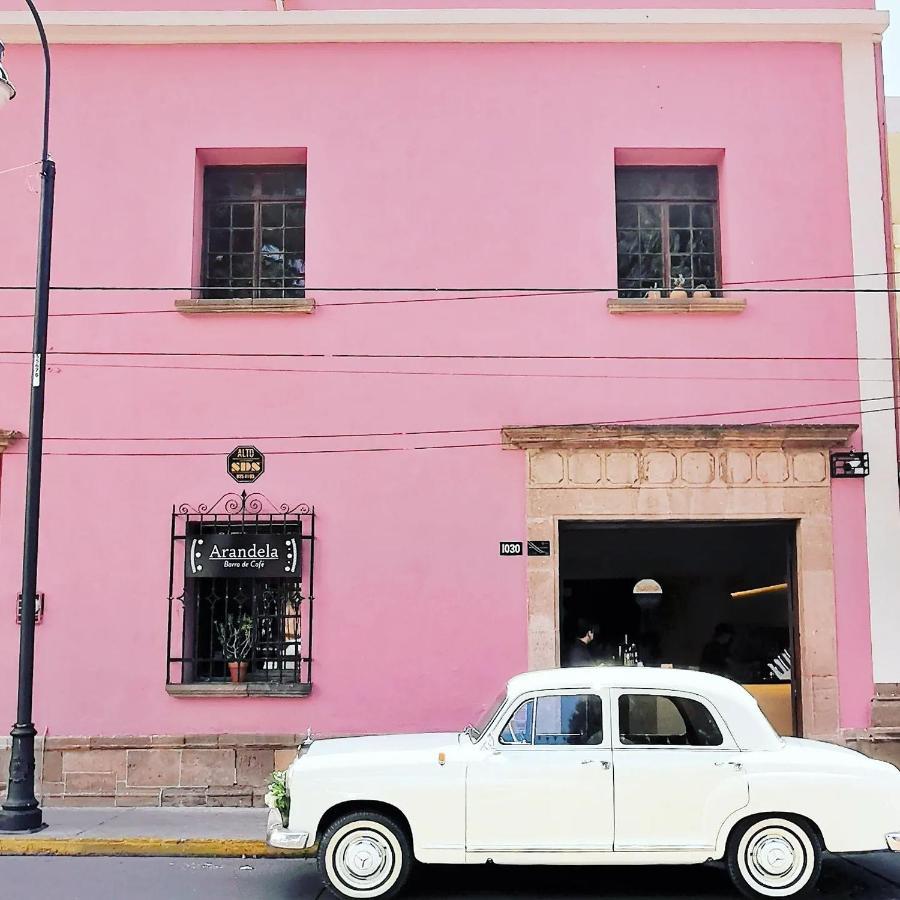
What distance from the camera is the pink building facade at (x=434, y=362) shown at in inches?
417

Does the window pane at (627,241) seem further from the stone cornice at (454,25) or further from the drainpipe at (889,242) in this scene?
the drainpipe at (889,242)

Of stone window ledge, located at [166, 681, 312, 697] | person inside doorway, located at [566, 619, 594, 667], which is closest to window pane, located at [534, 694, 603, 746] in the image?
person inside doorway, located at [566, 619, 594, 667]

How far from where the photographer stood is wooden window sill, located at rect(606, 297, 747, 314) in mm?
10922

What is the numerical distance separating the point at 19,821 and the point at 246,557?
3106mm

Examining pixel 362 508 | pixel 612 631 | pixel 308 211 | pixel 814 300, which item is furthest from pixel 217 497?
pixel 814 300

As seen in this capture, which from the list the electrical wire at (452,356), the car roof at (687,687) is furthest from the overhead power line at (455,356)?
the car roof at (687,687)

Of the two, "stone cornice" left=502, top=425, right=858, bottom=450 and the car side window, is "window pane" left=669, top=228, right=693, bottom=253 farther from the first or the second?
the car side window

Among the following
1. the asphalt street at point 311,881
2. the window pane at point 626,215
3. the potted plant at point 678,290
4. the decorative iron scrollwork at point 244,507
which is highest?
the window pane at point 626,215

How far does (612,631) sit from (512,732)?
12.5 feet

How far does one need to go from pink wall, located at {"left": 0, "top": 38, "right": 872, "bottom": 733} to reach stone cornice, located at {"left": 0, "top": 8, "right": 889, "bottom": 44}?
156 millimetres

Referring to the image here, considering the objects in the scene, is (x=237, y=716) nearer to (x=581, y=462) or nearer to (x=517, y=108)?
(x=581, y=462)

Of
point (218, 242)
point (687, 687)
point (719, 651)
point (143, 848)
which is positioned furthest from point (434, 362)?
point (143, 848)

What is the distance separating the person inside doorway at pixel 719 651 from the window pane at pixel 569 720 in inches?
156

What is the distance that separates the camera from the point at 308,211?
11.2m
